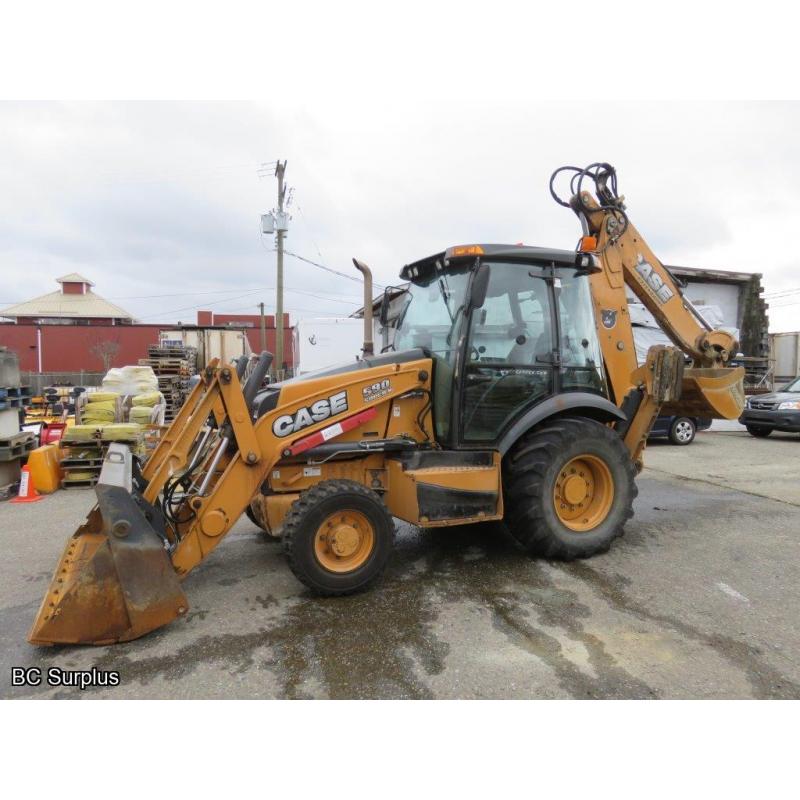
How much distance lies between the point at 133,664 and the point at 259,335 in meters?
34.4

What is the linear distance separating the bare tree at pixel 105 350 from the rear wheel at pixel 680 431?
25.9 meters

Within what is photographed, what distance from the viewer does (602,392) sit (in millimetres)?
4824

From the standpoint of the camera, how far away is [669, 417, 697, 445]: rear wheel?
11.2 m

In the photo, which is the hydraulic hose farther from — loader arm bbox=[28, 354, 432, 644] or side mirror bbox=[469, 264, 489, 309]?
side mirror bbox=[469, 264, 489, 309]

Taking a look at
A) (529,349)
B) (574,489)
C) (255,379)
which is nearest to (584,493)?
(574,489)

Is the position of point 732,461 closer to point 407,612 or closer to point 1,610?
point 407,612

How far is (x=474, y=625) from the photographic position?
340 cm

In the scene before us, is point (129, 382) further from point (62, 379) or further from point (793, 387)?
point (62, 379)

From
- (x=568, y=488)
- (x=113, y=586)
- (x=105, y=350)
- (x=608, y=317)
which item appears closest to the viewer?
(x=113, y=586)

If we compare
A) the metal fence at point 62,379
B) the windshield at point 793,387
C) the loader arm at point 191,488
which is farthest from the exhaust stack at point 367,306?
the metal fence at point 62,379

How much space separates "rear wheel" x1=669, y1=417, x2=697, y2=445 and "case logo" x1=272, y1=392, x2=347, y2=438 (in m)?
9.31

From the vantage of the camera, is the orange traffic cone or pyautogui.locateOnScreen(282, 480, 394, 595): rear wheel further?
the orange traffic cone

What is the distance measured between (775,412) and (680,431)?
2310 millimetres

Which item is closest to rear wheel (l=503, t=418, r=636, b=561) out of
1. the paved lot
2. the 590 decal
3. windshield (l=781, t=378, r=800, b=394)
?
the paved lot
